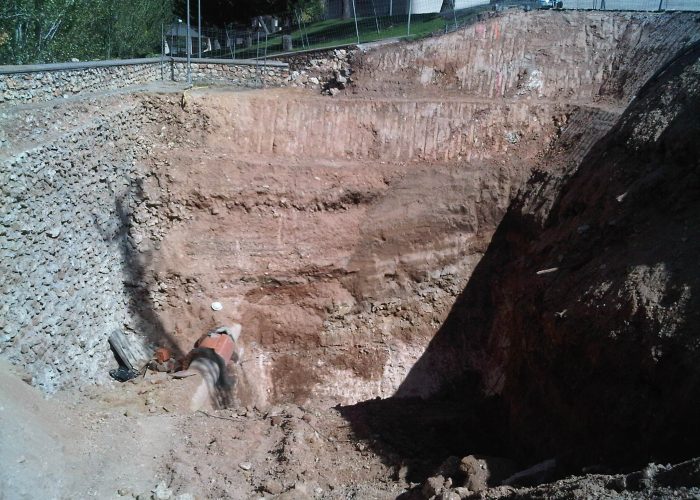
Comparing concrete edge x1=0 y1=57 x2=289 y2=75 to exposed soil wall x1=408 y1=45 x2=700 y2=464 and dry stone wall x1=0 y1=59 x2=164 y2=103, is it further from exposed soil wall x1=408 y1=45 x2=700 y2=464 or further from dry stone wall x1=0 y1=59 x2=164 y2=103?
exposed soil wall x1=408 y1=45 x2=700 y2=464

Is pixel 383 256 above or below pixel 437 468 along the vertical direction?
above

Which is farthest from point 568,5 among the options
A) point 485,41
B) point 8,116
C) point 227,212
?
point 8,116

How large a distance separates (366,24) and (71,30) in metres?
8.78

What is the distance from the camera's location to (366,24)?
67.9 feet

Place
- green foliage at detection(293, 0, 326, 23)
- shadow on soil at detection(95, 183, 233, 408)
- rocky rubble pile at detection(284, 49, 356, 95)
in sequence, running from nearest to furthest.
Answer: shadow on soil at detection(95, 183, 233, 408) → rocky rubble pile at detection(284, 49, 356, 95) → green foliage at detection(293, 0, 326, 23)

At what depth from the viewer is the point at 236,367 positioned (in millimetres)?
13008

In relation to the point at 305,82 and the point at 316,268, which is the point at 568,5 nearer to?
the point at 305,82

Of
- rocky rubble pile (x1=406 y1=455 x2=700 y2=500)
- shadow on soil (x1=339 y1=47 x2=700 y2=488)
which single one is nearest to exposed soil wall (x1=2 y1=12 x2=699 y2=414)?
shadow on soil (x1=339 y1=47 x2=700 y2=488)

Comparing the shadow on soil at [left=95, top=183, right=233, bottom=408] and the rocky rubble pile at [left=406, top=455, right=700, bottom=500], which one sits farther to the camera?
the shadow on soil at [left=95, top=183, right=233, bottom=408]

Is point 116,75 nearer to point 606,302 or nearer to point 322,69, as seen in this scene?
point 322,69

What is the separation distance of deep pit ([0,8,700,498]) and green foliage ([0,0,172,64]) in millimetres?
3783

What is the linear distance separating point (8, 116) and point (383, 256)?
7470mm

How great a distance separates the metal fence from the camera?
1744 centimetres

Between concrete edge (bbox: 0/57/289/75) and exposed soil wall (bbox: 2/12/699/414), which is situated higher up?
concrete edge (bbox: 0/57/289/75)
